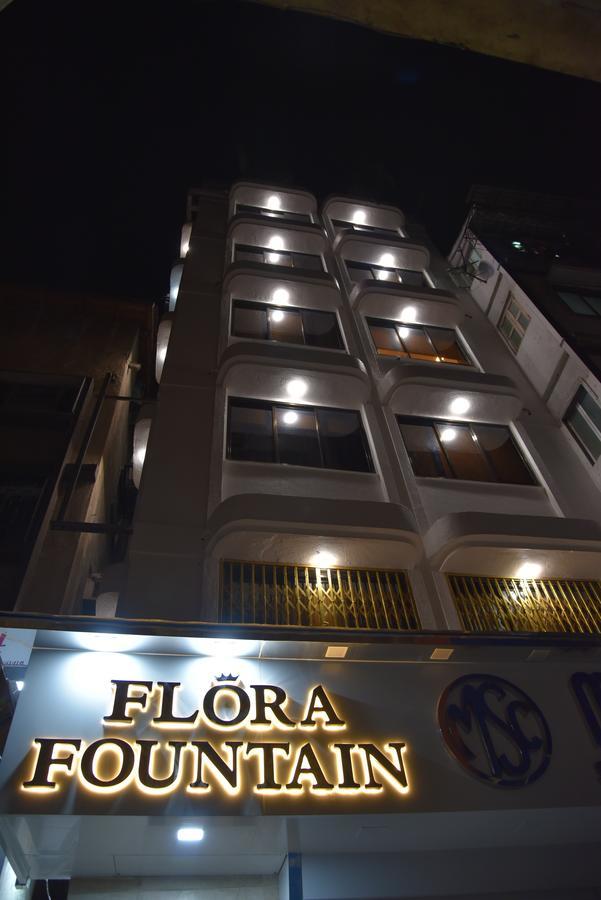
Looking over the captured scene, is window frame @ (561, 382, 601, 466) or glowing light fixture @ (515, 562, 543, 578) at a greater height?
window frame @ (561, 382, 601, 466)

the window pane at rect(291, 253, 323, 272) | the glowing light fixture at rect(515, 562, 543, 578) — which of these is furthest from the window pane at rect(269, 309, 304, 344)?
the glowing light fixture at rect(515, 562, 543, 578)

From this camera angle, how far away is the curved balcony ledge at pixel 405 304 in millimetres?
13586

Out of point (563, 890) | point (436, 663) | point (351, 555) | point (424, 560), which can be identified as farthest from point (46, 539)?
point (563, 890)

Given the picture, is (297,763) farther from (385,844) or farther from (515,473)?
(515,473)

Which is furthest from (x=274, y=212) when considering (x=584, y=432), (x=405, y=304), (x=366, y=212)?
(x=584, y=432)

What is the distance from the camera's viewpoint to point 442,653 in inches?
225

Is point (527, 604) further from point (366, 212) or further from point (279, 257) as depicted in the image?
point (366, 212)

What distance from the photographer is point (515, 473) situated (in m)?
10.0

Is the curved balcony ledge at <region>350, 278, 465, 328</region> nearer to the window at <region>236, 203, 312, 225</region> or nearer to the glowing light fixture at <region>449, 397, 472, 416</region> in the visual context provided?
the glowing light fixture at <region>449, 397, 472, 416</region>

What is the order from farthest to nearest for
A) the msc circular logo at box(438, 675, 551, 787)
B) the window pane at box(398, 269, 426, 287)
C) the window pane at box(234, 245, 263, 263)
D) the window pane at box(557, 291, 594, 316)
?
the window pane at box(398, 269, 426, 287) < the window pane at box(234, 245, 263, 263) < the window pane at box(557, 291, 594, 316) < the msc circular logo at box(438, 675, 551, 787)

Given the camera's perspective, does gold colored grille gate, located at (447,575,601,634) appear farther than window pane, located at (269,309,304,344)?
No

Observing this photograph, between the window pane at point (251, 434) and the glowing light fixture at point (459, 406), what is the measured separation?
3609 millimetres

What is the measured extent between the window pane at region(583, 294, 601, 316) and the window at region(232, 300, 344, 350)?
745 cm

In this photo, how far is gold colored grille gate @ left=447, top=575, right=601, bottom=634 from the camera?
24.3ft
